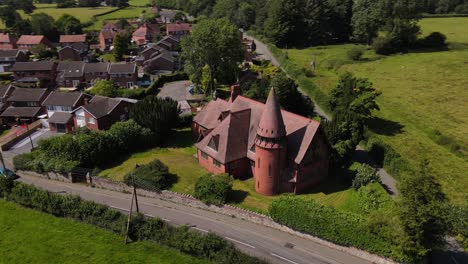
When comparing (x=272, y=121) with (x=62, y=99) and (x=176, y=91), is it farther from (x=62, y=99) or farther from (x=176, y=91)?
(x=176, y=91)

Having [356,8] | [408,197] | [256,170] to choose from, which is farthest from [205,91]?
[356,8]

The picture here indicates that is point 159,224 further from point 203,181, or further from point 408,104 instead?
point 408,104

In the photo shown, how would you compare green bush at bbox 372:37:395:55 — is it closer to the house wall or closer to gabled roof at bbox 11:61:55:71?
the house wall

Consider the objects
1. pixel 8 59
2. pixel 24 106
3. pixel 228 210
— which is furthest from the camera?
pixel 8 59

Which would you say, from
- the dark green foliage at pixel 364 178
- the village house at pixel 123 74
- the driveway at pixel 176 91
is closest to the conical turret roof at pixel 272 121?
the dark green foliage at pixel 364 178

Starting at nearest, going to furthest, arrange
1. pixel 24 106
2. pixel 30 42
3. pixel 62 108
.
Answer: pixel 62 108, pixel 24 106, pixel 30 42

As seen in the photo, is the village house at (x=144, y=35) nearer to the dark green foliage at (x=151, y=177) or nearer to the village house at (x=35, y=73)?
the village house at (x=35, y=73)

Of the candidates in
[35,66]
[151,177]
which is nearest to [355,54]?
[151,177]
